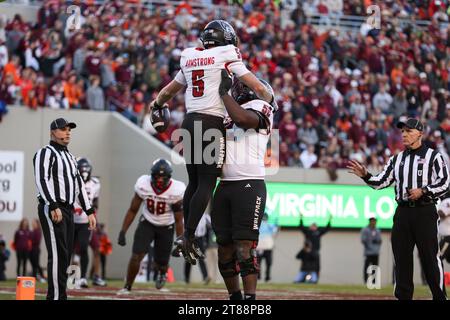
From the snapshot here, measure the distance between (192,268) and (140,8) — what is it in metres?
5.85

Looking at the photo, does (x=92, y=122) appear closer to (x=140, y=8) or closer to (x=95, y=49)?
(x=95, y=49)

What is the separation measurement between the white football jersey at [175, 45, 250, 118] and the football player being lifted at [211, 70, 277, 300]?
8 centimetres

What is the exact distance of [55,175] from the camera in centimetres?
985

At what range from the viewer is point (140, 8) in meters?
22.8

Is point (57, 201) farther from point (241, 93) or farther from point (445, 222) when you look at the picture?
point (445, 222)

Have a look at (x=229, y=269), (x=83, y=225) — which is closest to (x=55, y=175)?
(x=229, y=269)

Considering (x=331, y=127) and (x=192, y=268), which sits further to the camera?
(x=331, y=127)

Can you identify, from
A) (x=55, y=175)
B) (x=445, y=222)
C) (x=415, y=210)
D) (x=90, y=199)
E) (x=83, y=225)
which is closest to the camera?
(x=415, y=210)

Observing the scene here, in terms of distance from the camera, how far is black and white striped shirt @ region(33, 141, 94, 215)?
32.1ft

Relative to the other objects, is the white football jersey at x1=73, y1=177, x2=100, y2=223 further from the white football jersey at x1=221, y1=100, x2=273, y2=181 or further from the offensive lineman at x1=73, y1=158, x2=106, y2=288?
the white football jersey at x1=221, y1=100, x2=273, y2=181

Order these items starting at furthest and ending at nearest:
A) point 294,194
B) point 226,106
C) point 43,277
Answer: point 294,194 → point 43,277 → point 226,106

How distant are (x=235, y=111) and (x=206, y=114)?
0.92 feet

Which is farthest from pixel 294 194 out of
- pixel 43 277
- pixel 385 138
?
pixel 43 277

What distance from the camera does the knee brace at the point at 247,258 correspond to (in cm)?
859
